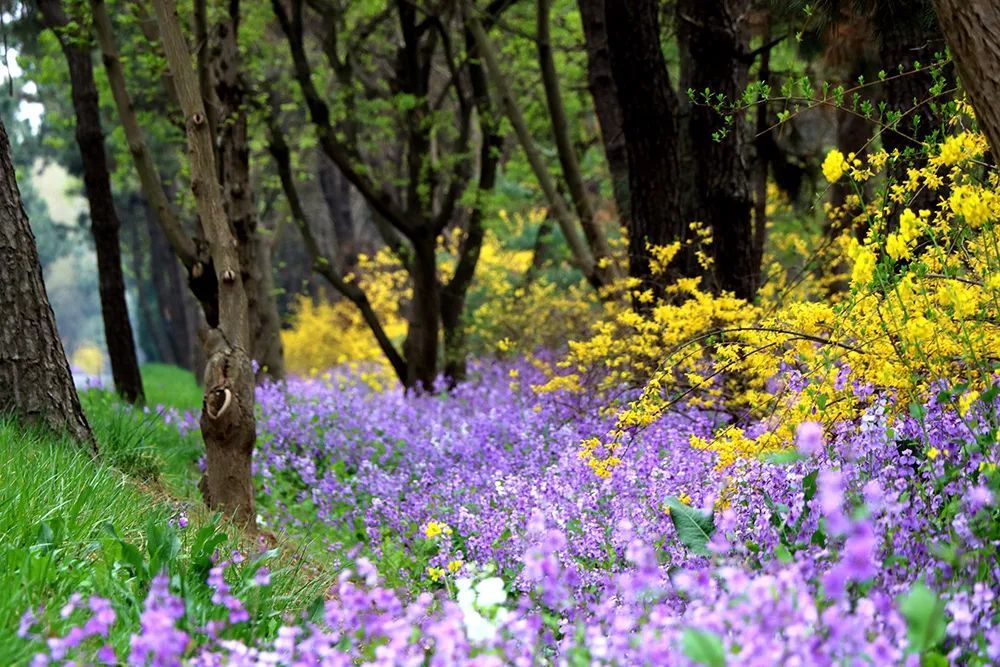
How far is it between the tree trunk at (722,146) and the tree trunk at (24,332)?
14.3ft

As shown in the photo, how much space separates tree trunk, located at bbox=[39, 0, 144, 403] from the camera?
9.91 m

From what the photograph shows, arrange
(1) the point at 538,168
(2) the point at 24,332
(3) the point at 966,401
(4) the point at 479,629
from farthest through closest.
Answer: (1) the point at 538,168
(2) the point at 24,332
(3) the point at 966,401
(4) the point at 479,629

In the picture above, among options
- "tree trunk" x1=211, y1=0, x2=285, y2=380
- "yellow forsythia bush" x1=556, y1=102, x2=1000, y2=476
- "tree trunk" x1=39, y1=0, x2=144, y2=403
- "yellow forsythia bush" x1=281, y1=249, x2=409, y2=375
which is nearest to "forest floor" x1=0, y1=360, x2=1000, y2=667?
"yellow forsythia bush" x1=556, y1=102, x2=1000, y2=476

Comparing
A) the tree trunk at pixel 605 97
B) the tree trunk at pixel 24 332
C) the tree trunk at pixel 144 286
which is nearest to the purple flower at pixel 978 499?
the tree trunk at pixel 24 332

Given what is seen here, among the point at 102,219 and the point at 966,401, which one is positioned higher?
the point at 102,219

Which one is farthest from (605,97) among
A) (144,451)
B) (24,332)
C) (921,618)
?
(921,618)

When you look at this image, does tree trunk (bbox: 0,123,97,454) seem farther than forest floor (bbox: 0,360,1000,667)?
Yes

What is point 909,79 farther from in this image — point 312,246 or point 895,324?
point 312,246

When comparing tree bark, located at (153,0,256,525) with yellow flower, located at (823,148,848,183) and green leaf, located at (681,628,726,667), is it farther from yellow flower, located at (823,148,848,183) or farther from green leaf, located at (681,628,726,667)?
green leaf, located at (681,628,726,667)

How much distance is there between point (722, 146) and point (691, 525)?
4437 millimetres

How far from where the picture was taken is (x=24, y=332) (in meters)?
5.03

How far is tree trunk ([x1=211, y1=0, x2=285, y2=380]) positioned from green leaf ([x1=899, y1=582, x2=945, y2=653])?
21.9ft

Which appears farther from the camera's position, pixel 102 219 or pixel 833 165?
pixel 102 219

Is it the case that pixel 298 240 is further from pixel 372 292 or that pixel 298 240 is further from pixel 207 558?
pixel 207 558
